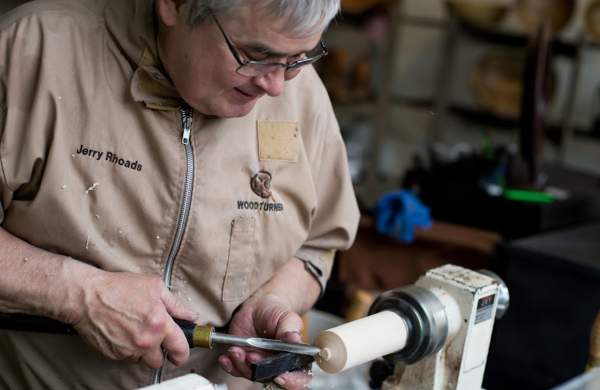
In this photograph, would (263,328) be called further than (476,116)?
No

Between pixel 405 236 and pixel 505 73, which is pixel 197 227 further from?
pixel 505 73

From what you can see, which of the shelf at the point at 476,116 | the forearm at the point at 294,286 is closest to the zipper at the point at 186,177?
the forearm at the point at 294,286

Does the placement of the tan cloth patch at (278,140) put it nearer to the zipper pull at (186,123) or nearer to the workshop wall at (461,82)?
the zipper pull at (186,123)

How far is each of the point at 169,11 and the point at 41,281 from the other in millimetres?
447

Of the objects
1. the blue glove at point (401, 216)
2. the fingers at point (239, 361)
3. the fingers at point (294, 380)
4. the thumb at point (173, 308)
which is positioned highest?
the thumb at point (173, 308)

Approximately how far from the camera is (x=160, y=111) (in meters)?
1.32

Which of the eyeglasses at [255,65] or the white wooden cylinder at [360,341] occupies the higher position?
the eyeglasses at [255,65]

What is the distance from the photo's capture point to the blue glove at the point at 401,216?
2924 millimetres

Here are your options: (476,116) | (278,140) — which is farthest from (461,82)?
(278,140)

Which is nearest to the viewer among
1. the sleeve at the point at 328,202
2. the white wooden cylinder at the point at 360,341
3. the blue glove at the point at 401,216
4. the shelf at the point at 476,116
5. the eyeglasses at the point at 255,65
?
the white wooden cylinder at the point at 360,341

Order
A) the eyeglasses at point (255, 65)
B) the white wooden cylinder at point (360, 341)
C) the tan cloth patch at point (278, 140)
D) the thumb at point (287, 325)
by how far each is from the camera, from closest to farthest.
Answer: the white wooden cylinder at point (360, 341) < the eyeglasses at point (255, 65) < the thumb at point (287, 325) < the tan cloth patch at point (278, 140)

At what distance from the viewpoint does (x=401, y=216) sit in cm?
294

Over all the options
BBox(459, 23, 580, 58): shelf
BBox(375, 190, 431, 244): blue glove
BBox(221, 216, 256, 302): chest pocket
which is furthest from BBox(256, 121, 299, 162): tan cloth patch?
BBox(459, 23, 580, 58): shelf

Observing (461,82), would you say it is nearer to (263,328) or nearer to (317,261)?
(317,261)
